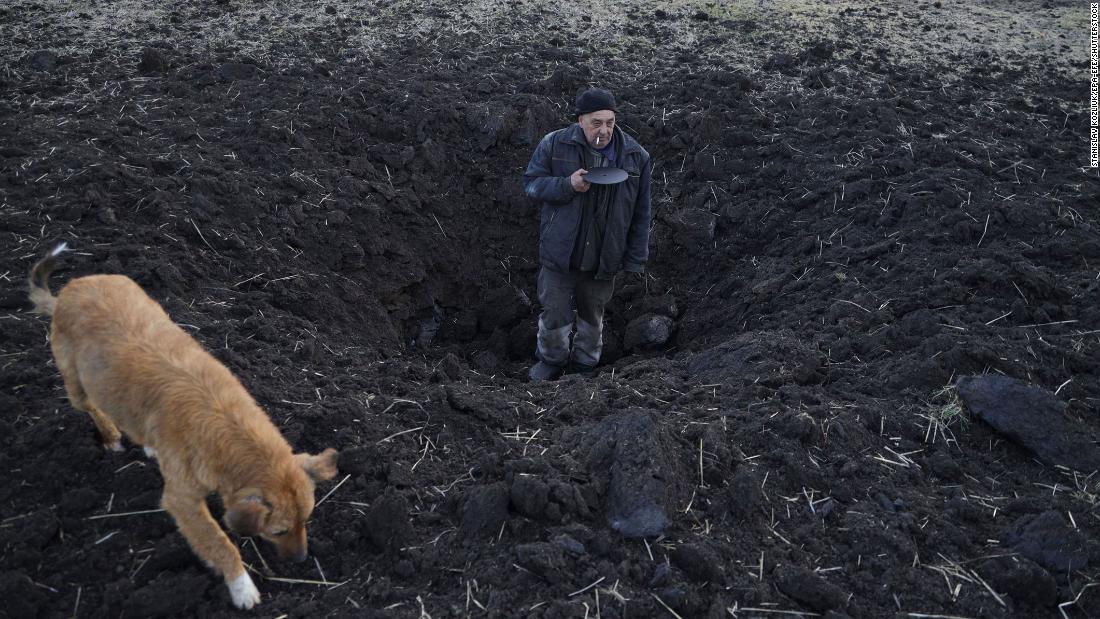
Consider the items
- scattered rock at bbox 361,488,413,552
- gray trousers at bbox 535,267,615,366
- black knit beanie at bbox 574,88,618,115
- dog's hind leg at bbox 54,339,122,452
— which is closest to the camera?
scattered rock at bbox 361,488,413,552

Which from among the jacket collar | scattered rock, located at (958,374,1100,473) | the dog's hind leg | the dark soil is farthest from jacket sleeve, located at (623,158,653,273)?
the dog's hind leg

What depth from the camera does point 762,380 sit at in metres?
5.54

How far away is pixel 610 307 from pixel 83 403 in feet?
17.0

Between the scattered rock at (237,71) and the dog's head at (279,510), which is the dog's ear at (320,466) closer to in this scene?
the dog's head at (279,510)

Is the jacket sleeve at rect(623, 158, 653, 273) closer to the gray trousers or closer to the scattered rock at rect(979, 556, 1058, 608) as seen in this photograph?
the gray trousers

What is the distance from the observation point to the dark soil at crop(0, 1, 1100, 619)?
3977 millimetres

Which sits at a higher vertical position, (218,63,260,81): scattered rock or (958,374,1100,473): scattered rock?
(218,63,260,81): scattered rock

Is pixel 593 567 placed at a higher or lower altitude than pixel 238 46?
lower

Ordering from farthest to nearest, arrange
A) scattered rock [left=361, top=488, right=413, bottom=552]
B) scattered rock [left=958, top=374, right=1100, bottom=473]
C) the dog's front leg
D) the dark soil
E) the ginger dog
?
scattered rock [left=958, top=374, right=1100, bottom=473] → scattered rock [left=361, top=488, right=413, bottom=552] → the dark soil → the dog's front leg → the ginger dog

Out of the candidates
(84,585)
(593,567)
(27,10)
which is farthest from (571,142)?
(27,10)

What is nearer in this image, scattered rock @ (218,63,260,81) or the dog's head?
the dog's head

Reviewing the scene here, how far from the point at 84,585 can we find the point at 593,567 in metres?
2.37

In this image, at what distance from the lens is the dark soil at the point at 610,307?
13.0 ft

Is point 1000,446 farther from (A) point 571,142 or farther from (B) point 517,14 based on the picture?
(B) point 517,14
